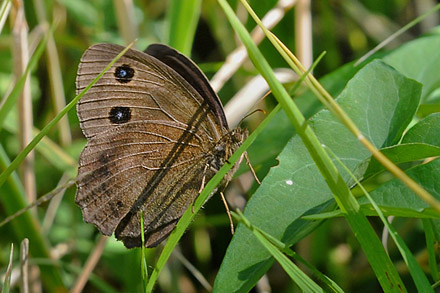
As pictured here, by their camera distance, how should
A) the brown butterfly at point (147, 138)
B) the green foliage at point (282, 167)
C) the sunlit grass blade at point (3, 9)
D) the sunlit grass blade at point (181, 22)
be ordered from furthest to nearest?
the sunlit grass blade at point (181, 22), the brown butterfly at point (147, 138), the sunlit grass blade at point (3, 9), the green foliage at point (282, 167)

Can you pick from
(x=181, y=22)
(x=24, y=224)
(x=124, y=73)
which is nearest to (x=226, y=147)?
(x=124, y=73)

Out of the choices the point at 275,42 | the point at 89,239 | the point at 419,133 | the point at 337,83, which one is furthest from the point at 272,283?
the point at 275,42

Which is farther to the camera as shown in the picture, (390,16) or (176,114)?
(390,16)

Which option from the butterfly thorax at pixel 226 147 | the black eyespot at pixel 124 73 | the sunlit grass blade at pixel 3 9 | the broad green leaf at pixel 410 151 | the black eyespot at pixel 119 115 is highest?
the sunlit grass blade at pixel 3 9

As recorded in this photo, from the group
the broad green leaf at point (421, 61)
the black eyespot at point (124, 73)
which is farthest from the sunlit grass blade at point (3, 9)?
the broad green leaf at point (421, 61)

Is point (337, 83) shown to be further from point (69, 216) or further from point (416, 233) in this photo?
point (69, 216)

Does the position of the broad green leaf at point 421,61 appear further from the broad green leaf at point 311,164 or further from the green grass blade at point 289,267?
the green grass blade at point 289,267

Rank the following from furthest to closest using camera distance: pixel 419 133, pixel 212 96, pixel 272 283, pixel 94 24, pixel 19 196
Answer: pixel 94 24
pixel 272 283
pixel 19 196
pixel 212 96
pixel 419 133

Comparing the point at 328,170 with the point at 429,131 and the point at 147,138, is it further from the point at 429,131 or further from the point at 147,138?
the point at 147,138
